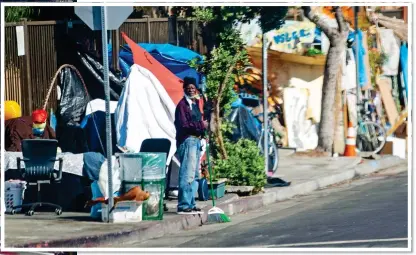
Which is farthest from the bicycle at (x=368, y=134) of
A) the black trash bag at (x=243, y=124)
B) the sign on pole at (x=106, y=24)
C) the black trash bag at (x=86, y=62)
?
the sign on pole at (x=106, y=24)

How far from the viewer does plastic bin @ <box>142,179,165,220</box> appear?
13484 mm

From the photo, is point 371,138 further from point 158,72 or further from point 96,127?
point 96,127

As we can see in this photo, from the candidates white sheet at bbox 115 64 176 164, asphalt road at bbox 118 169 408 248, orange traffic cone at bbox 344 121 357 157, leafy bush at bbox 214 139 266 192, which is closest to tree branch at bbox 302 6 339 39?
orange traffic cone at bbox 344 121 357 157

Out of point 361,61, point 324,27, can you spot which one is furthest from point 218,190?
point 361,61

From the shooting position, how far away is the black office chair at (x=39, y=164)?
13.8m

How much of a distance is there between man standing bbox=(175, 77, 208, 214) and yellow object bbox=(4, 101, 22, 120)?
2038 mm

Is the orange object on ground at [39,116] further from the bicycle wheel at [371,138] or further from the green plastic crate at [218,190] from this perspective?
the bicycle wheel at [371,138]

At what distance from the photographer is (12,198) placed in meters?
13.9

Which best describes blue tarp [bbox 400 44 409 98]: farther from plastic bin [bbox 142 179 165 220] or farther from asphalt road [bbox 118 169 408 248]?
plastic bin [bbox 142 179 165 220]

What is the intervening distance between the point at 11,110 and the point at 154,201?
2314mm

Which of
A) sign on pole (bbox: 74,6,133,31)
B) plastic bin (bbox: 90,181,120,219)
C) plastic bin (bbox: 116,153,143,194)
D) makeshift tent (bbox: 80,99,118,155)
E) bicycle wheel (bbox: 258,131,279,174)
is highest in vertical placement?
sign on pole (bbox: 74,6,133,31)

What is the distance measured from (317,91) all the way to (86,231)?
11045mm
